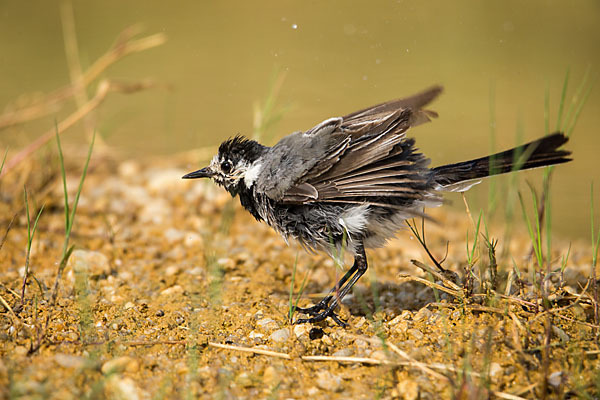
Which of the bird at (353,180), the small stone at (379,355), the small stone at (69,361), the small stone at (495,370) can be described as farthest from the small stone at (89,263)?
the small stone at (495,370)

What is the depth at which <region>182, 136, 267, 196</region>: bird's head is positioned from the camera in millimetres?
4090

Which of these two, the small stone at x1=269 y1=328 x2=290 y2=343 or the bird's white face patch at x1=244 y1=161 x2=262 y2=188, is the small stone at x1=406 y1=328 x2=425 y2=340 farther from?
the bird's white face patch at x1=244 y1=161 x2=262 y2=188

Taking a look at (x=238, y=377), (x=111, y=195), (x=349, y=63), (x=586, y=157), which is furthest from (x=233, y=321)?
(x=586, y=157)

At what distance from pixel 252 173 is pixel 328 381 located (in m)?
1.65

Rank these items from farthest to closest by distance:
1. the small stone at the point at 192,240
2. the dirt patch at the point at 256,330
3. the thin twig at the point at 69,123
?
the small stone at the point at 192,240 → the thin twig at the point at 69,123 → the dirt patch at the point at 256,330

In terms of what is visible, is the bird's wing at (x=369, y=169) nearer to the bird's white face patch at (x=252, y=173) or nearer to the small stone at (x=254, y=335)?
the bird's white face patch at (x=252, y=173)

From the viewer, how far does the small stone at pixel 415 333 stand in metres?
3.22

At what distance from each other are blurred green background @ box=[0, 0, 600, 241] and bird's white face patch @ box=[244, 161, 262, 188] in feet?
8.22

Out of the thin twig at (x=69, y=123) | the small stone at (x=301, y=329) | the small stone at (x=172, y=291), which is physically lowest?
the small stone at (x=301, y=329)

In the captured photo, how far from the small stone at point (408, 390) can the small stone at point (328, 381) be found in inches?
11.3

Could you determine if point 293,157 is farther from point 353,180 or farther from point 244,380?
point 244,380

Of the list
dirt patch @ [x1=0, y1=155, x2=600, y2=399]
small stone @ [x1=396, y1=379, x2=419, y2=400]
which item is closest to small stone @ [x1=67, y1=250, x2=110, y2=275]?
dirt patch @ [x1=0, y1=155, x2=600, y2=399]

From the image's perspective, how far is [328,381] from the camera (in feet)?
9.39

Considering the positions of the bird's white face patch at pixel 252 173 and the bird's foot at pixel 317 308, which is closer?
the bird's foot at pixel 317 308
